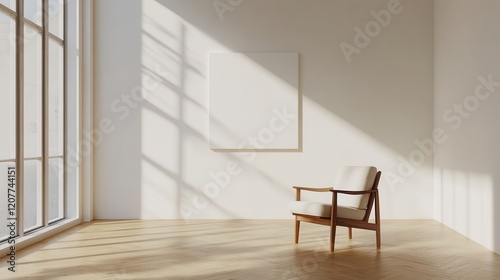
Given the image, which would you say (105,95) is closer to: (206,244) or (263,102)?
(263,102)

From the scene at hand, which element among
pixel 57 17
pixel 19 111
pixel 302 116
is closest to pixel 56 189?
pixel 19 111

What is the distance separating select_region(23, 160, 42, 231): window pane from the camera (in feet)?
18.6

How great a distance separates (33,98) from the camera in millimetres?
5785

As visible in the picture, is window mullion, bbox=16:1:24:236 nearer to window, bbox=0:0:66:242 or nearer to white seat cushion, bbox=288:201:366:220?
window, bbox=0:0:66:242

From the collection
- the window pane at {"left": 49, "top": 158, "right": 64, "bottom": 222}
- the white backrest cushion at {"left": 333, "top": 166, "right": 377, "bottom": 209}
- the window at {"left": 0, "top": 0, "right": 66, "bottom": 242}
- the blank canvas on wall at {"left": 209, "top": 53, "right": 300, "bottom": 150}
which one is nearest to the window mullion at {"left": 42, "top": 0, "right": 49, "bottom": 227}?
the window at {"left": 0, "top": 0, "right": 66, "bottom": 242}

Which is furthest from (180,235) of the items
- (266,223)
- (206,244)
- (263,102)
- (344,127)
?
(344,127)

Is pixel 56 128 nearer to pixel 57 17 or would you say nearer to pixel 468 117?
pixel 57 17

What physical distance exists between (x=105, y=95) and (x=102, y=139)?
66cm

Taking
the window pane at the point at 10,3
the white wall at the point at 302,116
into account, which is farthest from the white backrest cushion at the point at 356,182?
the window pane at the point at 10,3

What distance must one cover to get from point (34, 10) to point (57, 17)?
75 cm

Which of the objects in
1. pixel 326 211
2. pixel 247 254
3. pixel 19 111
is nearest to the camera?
pixel 247 254

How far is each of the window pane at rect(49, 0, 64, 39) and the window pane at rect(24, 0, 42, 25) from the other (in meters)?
0.63

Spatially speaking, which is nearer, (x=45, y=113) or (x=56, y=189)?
(x=45, y=113)

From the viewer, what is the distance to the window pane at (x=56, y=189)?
252 inches
